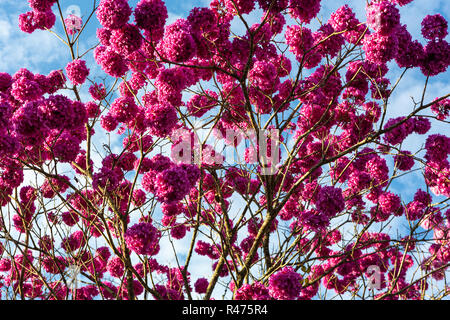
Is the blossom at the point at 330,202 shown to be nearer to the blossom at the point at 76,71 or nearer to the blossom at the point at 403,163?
the blossom at the point at 403,163

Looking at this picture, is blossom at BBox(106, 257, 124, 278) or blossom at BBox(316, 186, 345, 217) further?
blossom at BBox(106, 257, 124, 278)

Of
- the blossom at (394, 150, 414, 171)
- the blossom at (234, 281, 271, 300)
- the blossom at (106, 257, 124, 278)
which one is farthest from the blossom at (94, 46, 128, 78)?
the blossom at (394, 150, 414, 171)

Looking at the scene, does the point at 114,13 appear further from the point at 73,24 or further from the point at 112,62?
the point at 73,24

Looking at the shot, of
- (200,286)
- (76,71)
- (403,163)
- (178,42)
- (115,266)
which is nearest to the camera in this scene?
(178,42)

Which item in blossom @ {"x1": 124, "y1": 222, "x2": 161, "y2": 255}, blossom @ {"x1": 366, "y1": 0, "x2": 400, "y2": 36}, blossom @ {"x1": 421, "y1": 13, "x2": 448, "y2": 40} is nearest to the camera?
blossom @ {"x1": 124, "y1": 222, "x2": 161, "y2": 255}

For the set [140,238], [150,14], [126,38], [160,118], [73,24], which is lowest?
[140,238]

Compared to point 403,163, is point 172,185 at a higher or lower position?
lower

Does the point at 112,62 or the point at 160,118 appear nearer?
the point at 160,118


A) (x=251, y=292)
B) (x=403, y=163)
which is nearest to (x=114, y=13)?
(x=251, y=292)

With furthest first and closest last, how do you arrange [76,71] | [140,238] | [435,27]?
1. [76,71]
2. [435,27]
3. [140,238]

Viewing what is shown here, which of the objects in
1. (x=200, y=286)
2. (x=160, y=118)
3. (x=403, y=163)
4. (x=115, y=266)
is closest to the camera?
(x=160, y=118)

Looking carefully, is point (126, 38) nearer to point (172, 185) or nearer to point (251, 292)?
point (172, 185)

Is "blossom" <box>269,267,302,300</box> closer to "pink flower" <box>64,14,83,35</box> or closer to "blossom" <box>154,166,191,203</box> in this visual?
"blossom" <box>154,166,191,203</box>

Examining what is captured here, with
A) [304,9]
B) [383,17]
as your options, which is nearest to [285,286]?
[383,17]
